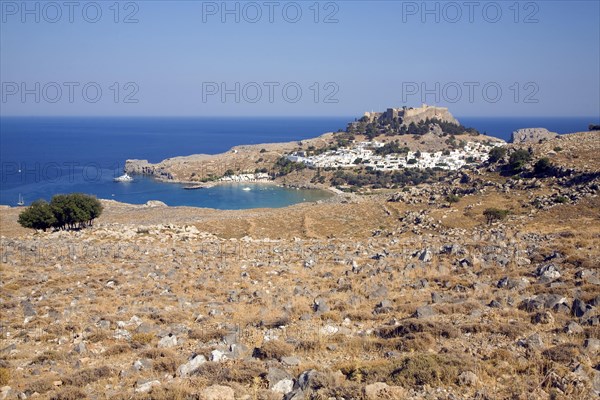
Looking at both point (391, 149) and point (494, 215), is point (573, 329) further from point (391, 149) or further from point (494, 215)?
point (391, 149)

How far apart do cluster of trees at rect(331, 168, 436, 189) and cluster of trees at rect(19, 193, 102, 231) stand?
68333mm

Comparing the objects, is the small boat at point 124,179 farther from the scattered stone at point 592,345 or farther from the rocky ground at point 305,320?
the scattered stone at point 592,345

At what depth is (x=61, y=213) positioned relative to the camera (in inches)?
1356

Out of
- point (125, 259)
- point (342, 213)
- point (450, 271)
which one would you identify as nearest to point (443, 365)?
point (450, 271)

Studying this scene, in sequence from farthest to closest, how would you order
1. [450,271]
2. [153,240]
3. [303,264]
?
[153,240] < [303,264] < [450,271]

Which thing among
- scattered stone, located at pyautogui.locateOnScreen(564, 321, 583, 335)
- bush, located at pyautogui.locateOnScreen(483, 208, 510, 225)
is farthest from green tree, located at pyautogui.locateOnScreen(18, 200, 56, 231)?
scattered stone, located at pyautogui.locateOnScreen(564, 321, 583, 335)

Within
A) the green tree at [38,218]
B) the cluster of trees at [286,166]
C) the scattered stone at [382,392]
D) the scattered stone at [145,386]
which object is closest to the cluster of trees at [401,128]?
the cluster of trees at [286,166]

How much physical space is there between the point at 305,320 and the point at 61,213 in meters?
29.4

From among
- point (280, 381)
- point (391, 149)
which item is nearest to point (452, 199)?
point (280, 381)

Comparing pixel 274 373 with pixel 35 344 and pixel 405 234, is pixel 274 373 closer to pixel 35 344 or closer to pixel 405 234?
pixel 35 344

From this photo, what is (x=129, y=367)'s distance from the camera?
29.5 ft

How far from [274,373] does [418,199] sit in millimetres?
42193

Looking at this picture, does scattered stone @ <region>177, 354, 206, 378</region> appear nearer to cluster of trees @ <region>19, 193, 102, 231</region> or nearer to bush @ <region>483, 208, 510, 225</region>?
bush @ <region>483, 208, 510, 225</region>

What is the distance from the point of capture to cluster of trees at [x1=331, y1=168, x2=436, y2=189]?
319 ft
